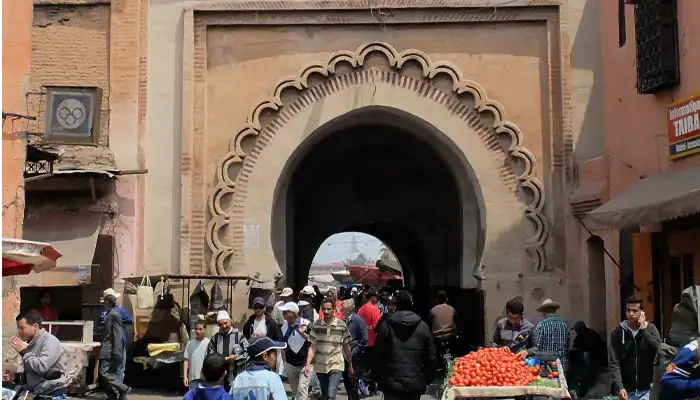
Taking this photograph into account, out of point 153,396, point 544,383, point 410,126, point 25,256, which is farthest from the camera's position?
point 410,126

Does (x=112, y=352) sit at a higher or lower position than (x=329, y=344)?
lower

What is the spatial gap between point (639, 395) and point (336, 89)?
267 inches

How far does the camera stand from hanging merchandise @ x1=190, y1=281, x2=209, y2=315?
10.9 metres

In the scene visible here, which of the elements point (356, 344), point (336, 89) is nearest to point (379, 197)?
point (336, 89)

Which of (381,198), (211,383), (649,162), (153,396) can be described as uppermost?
(381,198)

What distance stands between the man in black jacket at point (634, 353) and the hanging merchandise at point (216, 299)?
19.0 feet

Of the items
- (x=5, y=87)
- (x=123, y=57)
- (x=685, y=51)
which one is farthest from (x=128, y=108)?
(x=685, y=51)

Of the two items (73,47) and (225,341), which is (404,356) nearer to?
(225,341)

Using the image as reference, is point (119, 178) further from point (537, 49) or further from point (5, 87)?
point (537, 49)

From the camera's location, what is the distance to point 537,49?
11.9 m

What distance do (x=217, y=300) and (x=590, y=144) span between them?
5.24 meters

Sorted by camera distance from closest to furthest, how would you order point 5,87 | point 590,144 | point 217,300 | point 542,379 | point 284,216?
point 542,379 < point 5,87 < point 217,300 < point 590,144 < point 284,216

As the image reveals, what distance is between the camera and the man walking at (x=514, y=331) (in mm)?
8070

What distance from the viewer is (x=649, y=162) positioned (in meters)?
9.49
